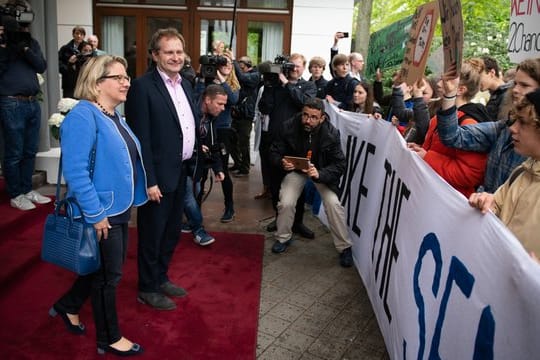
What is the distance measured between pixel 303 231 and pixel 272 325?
194 centimetres

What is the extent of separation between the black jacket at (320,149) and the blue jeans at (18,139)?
252 centimetres

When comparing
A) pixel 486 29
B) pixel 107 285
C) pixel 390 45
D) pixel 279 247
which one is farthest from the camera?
pixel 486 29

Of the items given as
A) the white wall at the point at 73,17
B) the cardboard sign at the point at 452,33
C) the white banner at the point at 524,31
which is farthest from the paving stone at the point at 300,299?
the white wall at the point at 73,17

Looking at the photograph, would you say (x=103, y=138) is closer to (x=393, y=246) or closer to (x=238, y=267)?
(x=393, y=246)

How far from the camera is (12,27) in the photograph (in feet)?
14.5

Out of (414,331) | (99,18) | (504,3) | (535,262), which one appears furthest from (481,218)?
(504,3)

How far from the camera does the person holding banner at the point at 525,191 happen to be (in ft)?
5.89

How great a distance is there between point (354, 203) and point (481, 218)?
264 cm

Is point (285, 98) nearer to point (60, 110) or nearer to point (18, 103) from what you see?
point (60, 110)

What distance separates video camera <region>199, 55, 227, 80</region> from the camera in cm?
498

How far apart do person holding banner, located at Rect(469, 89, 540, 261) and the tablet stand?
2.47 m

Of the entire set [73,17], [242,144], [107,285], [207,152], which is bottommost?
[107,285]

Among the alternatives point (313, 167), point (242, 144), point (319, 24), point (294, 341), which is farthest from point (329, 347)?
point (319, 24)

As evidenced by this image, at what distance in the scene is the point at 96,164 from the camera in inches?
98.3
